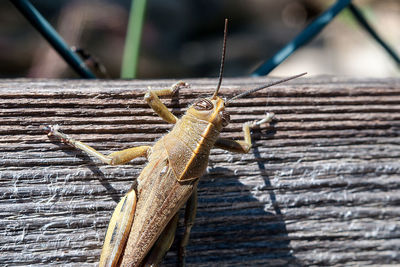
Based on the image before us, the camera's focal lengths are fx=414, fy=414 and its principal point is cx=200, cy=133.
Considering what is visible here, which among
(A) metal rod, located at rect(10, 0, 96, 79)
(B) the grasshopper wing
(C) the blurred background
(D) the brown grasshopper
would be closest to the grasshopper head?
(D) the brown grasshopper

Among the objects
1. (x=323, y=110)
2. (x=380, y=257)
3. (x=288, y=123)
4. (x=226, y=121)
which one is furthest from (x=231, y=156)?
(x=380, y=257)

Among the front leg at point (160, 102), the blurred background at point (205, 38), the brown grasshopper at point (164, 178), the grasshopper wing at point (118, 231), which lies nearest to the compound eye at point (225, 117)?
the brown grasshopper at point (164, 178)

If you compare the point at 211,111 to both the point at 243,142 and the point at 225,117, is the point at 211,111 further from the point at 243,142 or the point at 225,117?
the point at 243,142

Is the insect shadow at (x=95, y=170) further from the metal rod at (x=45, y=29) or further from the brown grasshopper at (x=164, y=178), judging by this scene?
the metal rod at (x=45, y=29)

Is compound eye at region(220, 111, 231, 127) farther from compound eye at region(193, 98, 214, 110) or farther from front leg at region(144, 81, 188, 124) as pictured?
front leg at region(144, 81, 188, 124)

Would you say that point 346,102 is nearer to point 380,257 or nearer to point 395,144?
Result: point 395,144

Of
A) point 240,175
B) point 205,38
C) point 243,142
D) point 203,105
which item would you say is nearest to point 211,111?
point 203,105
